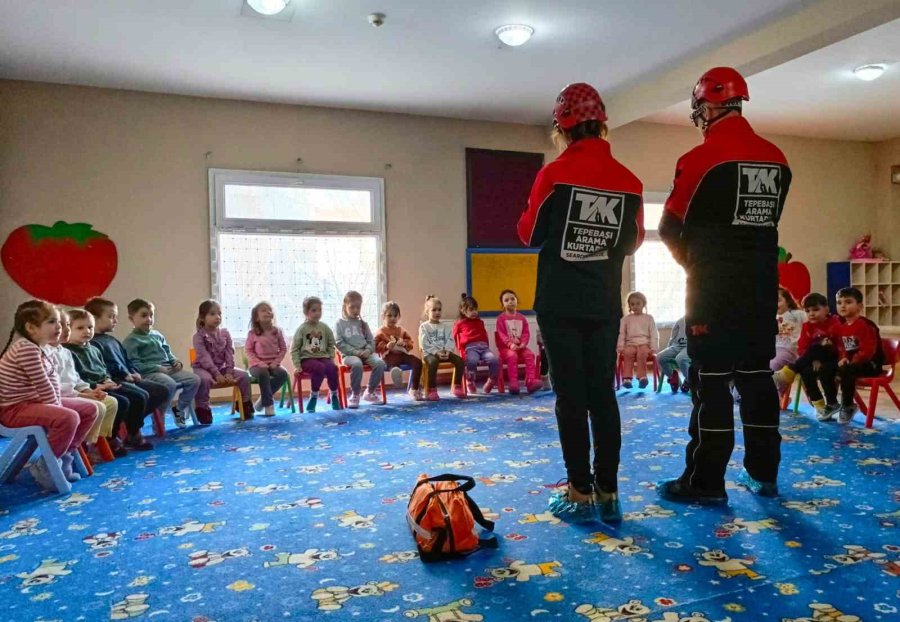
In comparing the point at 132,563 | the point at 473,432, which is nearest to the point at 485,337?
the point at 473,432

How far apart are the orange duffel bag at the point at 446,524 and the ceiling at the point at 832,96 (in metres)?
4.73

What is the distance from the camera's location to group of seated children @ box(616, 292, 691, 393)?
5522 mm

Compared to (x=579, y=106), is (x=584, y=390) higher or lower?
lower

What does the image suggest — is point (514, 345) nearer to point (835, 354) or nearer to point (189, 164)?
point (835, 354)

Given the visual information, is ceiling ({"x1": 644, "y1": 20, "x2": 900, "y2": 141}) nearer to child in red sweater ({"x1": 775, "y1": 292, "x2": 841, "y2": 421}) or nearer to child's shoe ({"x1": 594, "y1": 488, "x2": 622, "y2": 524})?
child in red sweater ({"x1": 775, "y1": 292, "x2": 841, "y2": 421})

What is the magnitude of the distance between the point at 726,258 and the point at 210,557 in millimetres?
2037

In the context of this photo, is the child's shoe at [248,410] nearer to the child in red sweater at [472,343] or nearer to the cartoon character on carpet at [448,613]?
the child in red sweater at [472,343]

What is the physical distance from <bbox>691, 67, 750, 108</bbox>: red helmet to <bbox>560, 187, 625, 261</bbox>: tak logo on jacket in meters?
0.53

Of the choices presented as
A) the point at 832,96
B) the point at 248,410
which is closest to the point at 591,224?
the point at 248,410

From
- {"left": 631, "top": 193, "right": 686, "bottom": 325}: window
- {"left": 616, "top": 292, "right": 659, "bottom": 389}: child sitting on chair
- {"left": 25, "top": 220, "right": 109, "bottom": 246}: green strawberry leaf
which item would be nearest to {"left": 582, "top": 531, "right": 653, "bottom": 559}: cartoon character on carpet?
{"left": 616, "top": 292, "right": 659, "bottom": 389}: child sitting on chair

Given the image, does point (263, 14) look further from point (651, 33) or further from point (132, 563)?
point (132, 563)

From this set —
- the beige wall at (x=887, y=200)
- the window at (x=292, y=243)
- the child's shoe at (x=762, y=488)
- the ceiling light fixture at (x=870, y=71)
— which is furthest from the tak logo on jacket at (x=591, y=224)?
the beige wall at (x=887, y=200)

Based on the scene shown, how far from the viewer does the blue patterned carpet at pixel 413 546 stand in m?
1.75

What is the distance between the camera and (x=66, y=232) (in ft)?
17.5
